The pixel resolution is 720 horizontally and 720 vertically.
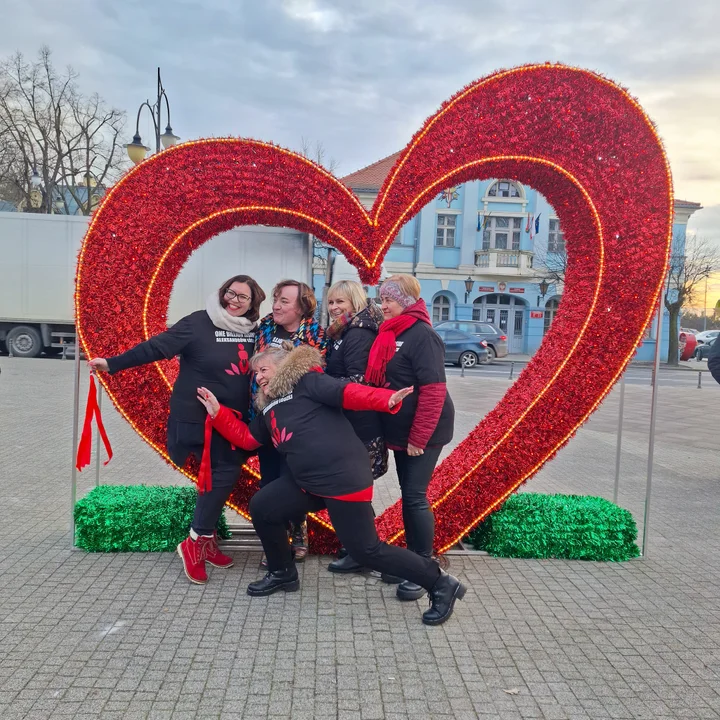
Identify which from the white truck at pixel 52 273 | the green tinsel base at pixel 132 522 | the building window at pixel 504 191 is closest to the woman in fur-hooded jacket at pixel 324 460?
the green tinsel base at pixel 132 522

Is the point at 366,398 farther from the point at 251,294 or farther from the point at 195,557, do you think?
the point at 195,557

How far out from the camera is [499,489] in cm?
459

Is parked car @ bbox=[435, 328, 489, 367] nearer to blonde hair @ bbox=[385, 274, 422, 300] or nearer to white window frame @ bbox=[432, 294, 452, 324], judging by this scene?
white window frame @ bbox=[432, 294, 452, 324]

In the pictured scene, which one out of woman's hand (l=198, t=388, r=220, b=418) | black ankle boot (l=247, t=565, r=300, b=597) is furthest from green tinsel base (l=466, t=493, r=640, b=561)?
woman's hand (l=198, t=388, r=220, b=418)

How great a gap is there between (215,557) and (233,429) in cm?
103

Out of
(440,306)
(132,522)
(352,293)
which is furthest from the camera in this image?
(440,306)

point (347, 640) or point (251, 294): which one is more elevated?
point (251, 294)

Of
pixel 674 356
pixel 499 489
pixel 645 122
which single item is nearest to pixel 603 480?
pixel 499 489

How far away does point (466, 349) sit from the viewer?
2288 centimetres

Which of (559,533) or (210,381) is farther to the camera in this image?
(559,533)

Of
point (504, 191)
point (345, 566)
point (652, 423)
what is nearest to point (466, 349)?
point (504, 191)

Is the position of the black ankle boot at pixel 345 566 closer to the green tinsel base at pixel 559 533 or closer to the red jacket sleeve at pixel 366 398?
the green tinsel base at pixel 559 533

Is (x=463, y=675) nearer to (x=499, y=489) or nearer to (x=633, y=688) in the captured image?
(x=633, y=688)

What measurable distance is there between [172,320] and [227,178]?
13659mm
